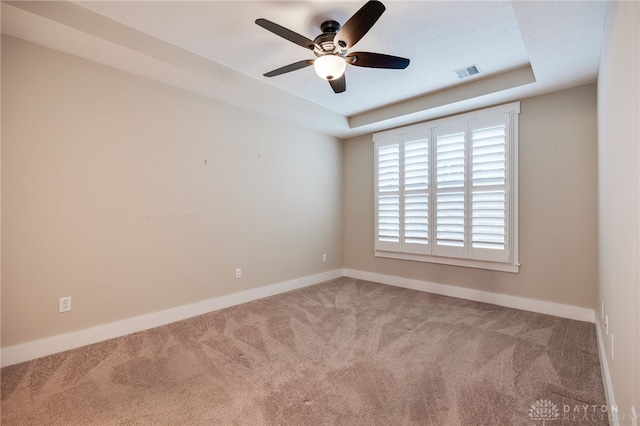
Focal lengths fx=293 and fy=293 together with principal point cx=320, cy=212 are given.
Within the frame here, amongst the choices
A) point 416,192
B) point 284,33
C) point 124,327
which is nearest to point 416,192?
point 416,192

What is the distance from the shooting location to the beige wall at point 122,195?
7.58ft

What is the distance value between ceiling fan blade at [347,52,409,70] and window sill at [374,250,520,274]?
8.64 ft

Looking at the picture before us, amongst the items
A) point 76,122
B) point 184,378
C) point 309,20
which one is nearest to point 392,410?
point 184,378

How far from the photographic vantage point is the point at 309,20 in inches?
90.7

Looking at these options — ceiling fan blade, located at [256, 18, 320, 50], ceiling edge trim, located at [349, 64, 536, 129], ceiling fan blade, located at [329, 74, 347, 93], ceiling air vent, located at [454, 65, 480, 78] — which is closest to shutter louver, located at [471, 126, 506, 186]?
ceiling edge trim, located at [349, 64, 536, 129]

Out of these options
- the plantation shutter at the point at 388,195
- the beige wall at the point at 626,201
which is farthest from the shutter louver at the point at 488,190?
the beige wall at the point at 626,201

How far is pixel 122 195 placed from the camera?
2.81 meters

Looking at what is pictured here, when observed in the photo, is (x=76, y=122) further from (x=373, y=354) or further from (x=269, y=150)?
(x=373, y=354)

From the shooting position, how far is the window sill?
353cm

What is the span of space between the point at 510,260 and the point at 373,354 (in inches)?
86.5

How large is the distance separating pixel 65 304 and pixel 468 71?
14.6 feet

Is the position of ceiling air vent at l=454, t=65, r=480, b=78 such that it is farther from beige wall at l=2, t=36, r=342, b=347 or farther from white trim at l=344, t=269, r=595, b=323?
white trim at l=344, t=269, r=595, b=323

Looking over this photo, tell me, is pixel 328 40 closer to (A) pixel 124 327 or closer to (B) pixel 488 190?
(B) pixel 488 190

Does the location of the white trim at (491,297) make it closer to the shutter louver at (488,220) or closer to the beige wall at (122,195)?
the shutter louver at (488,220)
